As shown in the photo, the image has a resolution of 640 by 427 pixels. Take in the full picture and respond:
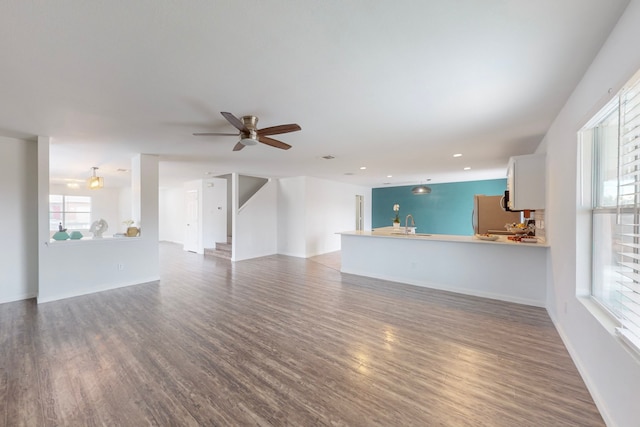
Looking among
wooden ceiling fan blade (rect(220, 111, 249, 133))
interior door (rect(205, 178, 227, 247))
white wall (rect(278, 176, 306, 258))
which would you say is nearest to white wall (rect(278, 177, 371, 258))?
white wall (rect(278, 176, 306, 258))

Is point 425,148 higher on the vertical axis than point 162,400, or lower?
higher

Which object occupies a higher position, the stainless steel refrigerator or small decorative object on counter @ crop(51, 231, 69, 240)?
the stainless steel refrigerator

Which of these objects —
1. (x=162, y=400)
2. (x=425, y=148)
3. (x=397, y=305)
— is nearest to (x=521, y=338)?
(x=397, y=305)

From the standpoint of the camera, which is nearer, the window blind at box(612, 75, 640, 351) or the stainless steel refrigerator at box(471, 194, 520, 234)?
the window blind at box(612, 75, 640, 351)

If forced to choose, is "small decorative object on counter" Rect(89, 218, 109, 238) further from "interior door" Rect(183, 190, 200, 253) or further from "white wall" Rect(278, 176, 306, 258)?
"white wall" Rect(278, 176, 306, 258)

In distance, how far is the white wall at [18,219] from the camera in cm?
395

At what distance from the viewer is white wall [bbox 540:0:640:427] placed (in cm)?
144

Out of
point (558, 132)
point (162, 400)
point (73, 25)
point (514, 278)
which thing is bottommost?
point (162, 400)

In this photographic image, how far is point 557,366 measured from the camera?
223cm

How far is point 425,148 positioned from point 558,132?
1.77 meters

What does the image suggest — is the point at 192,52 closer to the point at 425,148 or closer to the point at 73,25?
the point at 73,25

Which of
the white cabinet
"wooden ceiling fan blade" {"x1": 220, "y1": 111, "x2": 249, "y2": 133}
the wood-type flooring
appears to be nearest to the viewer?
the wood-type flooring

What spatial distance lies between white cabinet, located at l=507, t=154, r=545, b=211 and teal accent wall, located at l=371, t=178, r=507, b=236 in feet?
18.4

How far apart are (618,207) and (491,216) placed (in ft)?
15.7
